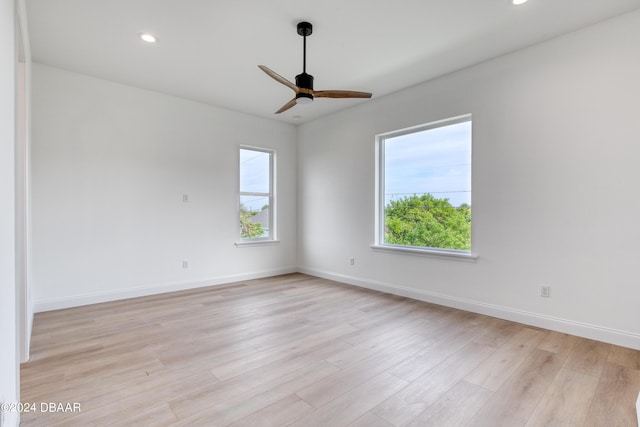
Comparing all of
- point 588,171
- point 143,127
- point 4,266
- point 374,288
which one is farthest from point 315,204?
point 4,266

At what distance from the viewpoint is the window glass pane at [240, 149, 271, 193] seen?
5.34 meters

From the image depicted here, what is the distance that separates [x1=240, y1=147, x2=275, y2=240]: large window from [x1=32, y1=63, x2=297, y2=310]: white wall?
0.20m

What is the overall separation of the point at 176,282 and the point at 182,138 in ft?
6.95

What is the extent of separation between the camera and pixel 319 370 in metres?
2.28

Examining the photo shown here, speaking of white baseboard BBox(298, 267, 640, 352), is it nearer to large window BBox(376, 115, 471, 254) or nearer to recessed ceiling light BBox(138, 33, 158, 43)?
large window BBox(376, 115, 471, 254)

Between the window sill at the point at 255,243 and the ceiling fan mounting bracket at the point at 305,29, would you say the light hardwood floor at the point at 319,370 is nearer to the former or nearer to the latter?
the window sill at the point at 255,243

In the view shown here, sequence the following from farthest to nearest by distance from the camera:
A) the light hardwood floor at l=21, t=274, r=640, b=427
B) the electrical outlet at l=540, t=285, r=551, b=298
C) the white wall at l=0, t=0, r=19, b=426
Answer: the electrical outlet at l=540, t=285, r=551, b=298
the light hardwood floor at l=21, t=274, r=640, b=427
the white wall at l=0, t=0, r=19, b=426

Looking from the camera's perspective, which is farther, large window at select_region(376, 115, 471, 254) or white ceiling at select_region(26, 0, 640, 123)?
large window at select_region(376, 115, 471, 254)

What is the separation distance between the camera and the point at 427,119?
158 inches

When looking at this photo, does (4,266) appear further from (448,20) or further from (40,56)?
(448,20)

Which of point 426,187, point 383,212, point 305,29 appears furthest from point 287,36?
point 383,212

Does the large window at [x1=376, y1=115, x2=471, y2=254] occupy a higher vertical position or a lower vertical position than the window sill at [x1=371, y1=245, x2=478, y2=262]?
higher

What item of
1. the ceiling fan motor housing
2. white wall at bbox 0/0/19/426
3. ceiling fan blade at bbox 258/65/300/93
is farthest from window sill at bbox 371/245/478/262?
white wall at bbox 0/0/19/426

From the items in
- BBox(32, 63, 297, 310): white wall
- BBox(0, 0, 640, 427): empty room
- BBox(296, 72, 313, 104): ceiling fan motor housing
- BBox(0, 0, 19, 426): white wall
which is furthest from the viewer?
BBox(32, 63, 297, 310): white wall
